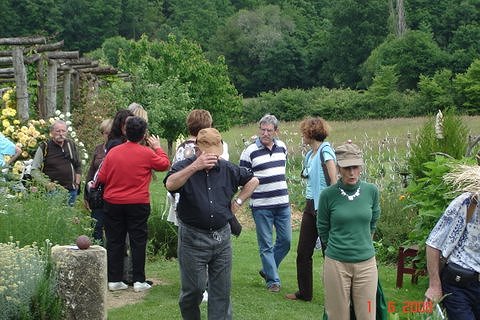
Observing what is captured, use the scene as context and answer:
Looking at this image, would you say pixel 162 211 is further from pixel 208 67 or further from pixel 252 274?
pixel 208 67

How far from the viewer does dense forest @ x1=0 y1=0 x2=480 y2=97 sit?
2790 inches

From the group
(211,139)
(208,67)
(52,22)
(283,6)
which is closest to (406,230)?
A: (211,139)

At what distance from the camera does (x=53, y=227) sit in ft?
23.1

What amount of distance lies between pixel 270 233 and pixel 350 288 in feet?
7.11

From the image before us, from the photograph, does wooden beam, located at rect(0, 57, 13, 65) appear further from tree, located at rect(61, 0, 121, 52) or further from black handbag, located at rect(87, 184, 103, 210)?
tree, located at rect(61, 0, 121, 52)

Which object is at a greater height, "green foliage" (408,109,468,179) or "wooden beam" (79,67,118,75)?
"wooden beam" (79,67,118,75)

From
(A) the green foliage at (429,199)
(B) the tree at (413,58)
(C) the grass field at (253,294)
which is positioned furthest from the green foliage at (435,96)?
(A) the green foliage at (429,199)

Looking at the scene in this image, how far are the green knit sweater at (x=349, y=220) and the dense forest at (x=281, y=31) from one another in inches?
2484

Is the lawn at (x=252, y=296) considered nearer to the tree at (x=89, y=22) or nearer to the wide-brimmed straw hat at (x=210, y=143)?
the wide-brimmed straw hat at (x=210, y=143)

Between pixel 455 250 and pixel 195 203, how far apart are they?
1825 millimetres

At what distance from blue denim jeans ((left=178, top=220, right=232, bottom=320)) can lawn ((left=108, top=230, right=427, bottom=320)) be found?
1001 mm

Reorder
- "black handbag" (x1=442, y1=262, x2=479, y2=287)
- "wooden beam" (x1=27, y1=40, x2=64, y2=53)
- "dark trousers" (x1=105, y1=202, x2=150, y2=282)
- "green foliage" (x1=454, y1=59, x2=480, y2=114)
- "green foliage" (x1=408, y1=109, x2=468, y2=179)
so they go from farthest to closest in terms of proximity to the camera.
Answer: "green foliage" (x1=454, y1=59, x2=480, y2=114)
"wooden beam" (x1=27, y1=40, x2=64, y2=53)
"green foliage" (x1=408, y1=109, x2=468, y2=179)
"dark trousers" (x1=105, y1=202, x2=150, y2=282)
"black handbag" (x1=442, y1=262, x2=479, y2=287)

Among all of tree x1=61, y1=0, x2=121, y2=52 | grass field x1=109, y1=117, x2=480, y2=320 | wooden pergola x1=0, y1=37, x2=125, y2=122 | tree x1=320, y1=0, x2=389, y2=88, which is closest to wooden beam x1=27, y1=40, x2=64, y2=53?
wooden pergola x1=0, y1=37, x2=125, y2=122

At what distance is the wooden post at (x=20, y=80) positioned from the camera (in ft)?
43.9
